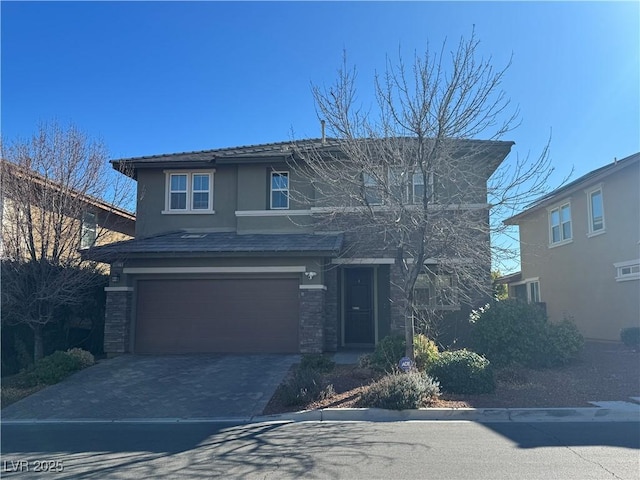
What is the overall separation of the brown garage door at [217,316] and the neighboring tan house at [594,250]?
721 centimetres

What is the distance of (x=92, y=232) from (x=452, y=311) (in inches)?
467

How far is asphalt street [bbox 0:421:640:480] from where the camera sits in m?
6.17

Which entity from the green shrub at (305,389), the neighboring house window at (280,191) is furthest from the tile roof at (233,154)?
the green shrub at (305,389)

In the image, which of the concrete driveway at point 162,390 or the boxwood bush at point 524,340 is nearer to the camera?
the concrete driveway at point 162,390

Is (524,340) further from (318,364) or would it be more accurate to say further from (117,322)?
(117,322)

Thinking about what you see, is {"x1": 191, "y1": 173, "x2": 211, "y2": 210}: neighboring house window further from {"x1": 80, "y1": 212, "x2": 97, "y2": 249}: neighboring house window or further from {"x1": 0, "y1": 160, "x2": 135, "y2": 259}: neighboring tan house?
{"x1": 0, "y1": 160, "x2": 135, "y2": 259}: neighboring tan house

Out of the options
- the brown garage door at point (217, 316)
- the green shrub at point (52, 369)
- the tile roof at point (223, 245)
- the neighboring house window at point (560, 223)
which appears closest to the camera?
the green shrub at point (52, 369)

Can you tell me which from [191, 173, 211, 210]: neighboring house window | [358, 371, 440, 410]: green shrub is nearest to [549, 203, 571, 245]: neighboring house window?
[358, 371, 440, 410]: green shrub

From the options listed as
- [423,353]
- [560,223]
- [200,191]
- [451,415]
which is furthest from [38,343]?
[560,223]

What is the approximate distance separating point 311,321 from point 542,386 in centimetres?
647

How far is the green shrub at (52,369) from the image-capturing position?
12.3 metres

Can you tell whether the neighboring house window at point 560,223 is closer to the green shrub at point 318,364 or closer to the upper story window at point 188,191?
the green shrub at point 318,364

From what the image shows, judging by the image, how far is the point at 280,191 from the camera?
57.0 feet

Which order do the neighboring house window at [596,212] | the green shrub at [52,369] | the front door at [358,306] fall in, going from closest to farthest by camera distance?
the green shrub at [52,369] → the front door at [358,306] → the neighboring house window at [596,212]
